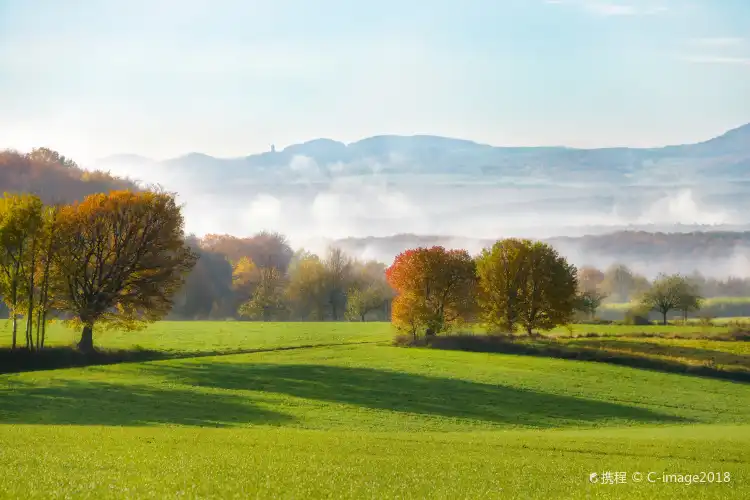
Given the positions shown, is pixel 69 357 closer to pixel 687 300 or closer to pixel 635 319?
pixel 635 319

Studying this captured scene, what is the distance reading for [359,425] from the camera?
41031 millimetres

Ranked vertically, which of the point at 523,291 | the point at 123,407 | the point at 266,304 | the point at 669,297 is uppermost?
the point at 523,291

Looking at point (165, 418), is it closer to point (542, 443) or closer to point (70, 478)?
point (542, 443)

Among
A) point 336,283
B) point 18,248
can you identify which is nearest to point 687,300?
point 336,283

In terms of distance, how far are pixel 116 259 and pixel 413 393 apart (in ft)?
90.3

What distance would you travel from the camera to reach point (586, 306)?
127062mm

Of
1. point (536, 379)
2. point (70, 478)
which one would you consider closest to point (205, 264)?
point (536, 379)

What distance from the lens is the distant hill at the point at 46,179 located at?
150 metres

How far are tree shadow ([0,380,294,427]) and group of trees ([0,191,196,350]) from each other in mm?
14361

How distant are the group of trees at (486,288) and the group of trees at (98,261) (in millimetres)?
26121

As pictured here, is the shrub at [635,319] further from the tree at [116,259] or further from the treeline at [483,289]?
the tree at [116,259]

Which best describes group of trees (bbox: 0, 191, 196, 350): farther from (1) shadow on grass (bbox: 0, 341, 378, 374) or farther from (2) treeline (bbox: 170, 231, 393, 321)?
(2) treeline (bbox: 170, 231, 393, 321)

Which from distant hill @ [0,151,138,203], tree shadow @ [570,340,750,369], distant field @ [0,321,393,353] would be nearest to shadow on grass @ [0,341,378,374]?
distant field @ [0,321,393,353]

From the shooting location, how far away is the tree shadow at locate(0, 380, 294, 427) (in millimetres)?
39438
